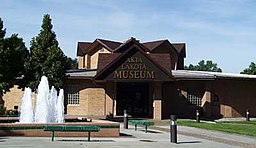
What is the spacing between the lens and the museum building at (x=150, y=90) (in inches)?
1417

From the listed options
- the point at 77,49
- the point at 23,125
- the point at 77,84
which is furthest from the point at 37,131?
the point at 77,49

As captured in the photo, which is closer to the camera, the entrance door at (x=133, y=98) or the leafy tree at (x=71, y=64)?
the leafy tree at (x=71, y=64)

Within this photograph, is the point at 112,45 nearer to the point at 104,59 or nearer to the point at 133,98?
the point at 133,98

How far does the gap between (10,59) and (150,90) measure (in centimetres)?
1283

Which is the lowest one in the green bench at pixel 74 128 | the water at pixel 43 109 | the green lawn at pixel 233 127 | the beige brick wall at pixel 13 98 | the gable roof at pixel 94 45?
the green lawn at pixel 233 127

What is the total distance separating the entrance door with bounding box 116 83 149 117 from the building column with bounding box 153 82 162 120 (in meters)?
4.58

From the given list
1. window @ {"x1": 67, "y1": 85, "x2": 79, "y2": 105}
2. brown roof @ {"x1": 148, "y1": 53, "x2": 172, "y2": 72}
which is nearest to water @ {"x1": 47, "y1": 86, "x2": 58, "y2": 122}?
brown roof @ {"x1": 148, "y1": 53, "x2": 172, "y2": 72}

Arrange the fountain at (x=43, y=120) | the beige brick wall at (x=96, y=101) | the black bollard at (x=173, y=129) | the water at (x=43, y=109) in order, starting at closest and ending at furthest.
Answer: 1. the black bollard at (x=173, y=129)
2. the fountain at (x=43, y=120)
3. the water at (x=43, y=109)
4. the beige brick wall at (x=96, y=101)

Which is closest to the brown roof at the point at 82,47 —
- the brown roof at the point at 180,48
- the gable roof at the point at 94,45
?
the gable roof at the point at 94,45

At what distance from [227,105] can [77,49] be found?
22733 mm

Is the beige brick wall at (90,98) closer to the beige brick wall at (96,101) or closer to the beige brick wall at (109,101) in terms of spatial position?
the beige brick wall at (96,101)

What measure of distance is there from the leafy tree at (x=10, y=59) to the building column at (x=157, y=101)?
10.2 metres

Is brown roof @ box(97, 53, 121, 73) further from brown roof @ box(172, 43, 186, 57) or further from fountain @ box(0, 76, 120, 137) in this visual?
brown roof @ box(172, 43, 186, 57)

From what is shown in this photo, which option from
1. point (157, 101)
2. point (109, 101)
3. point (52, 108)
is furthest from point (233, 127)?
point (52, 108)
